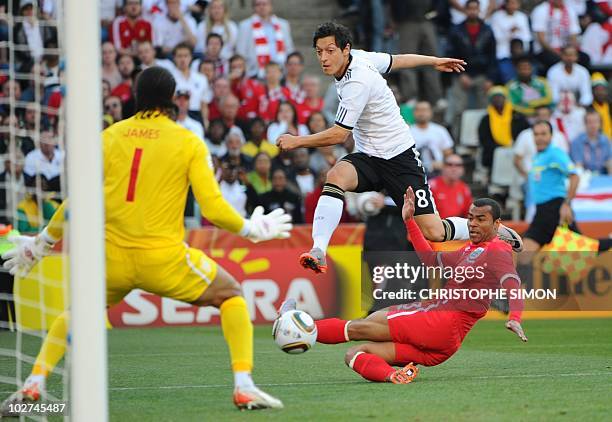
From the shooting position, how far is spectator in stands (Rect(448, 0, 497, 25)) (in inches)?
805

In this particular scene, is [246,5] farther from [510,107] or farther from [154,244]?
[154,244]

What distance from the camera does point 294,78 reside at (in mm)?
18719

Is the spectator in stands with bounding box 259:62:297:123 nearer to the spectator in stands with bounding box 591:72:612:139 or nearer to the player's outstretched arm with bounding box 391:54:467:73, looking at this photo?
the spectator in stands with bounding box 591:72:612:139

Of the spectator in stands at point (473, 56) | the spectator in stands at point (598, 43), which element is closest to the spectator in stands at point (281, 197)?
the spectator in stands at point (473, 56)

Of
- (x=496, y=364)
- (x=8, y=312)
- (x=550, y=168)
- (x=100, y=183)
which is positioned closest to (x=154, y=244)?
(x=100, y=183)

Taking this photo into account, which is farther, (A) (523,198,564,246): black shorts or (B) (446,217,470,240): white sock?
(A) (523,198,564,246): black shorts

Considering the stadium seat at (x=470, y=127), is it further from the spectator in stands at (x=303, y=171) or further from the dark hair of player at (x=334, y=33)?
the dark hair of player at (x=334, y=33)

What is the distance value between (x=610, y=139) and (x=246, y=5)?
23.1 feet

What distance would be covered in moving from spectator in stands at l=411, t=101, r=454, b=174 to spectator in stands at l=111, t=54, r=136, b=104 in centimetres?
427

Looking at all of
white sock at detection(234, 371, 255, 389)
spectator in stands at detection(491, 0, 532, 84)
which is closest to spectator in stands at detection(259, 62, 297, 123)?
spectator in stands at detection(491, 0, 532, 84)

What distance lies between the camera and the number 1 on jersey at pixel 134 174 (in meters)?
7.09

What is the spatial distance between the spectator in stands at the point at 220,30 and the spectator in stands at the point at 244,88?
0.52 m

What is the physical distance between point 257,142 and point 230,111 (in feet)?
2.20

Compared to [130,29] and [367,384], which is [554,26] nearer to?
[130,29]
